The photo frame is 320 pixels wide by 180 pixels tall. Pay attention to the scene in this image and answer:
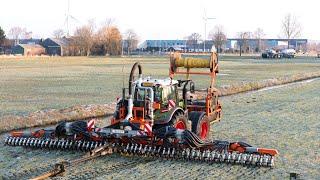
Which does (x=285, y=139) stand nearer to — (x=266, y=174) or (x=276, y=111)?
(x=266, y=174)

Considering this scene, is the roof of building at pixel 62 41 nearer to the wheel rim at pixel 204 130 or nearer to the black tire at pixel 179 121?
the wheel rim at pixel 204 130

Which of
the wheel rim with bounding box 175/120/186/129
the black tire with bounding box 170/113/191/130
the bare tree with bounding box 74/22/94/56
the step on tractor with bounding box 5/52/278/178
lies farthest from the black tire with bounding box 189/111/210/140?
the bare tree with bounding box 74/22/94/56

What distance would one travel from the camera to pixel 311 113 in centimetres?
2284

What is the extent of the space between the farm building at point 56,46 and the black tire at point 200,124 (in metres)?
132

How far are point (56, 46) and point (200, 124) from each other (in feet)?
459

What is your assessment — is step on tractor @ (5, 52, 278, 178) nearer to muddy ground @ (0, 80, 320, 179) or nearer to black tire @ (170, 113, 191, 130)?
black tire @ (170, 113, 191, 130)

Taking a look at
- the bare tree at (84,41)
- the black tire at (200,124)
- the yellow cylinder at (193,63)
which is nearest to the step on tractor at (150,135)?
the black tire at (200,124)

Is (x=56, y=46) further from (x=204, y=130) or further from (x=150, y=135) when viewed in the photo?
(x=150, y=135)

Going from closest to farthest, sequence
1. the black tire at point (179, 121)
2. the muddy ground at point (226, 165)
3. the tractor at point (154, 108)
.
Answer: the muddy ground at point (226, 165)
the tractor at point (154, 108)
the black tire at point (179, 121)

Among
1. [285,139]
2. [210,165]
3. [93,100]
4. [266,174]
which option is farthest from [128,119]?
[93,100]

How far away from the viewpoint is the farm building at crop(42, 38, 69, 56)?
146 metres

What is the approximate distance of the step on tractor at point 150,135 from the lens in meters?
12.8

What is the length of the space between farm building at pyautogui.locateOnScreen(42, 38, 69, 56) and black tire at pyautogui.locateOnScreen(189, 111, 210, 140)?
132 m

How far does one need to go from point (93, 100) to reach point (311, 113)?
1126 cm
